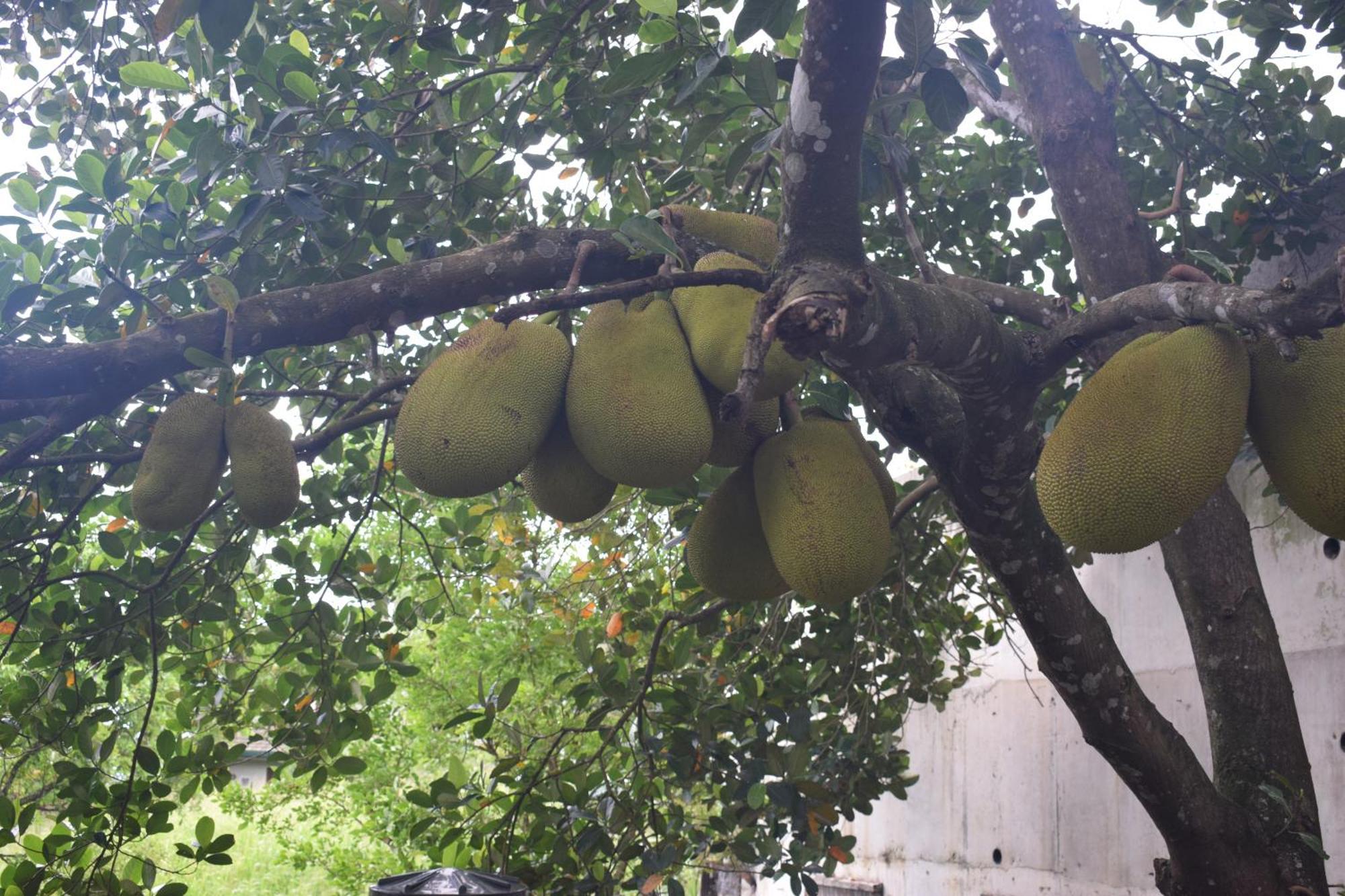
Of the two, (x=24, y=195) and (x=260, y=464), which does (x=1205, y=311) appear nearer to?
(x=260, y=464)

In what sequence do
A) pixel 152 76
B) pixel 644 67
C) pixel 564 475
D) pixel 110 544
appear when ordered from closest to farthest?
pixel 564 475 < pixel 644 67 < pixel 152 76 < pixel 110 544

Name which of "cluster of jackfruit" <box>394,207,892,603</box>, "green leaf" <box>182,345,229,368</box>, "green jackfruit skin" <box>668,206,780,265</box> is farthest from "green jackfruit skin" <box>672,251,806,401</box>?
"green leaf" <box>182,345,229,368</box>

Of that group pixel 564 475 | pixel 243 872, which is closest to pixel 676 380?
pixel 564 475

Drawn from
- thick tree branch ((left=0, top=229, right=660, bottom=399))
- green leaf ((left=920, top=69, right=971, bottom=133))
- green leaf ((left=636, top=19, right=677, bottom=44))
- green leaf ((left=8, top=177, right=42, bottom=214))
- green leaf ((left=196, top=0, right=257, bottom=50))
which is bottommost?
green leaf ((left=196, top=0, right=257, bottom=50))

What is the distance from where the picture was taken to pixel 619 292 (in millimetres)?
965

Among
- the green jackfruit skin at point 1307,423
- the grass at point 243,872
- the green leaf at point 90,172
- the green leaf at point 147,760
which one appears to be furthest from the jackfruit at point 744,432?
the grass at point 243,872

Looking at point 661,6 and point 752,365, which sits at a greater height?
point 661,6

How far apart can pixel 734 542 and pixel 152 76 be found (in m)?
1.12

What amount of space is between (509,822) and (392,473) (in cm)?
84

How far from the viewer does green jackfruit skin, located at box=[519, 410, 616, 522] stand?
1.34m

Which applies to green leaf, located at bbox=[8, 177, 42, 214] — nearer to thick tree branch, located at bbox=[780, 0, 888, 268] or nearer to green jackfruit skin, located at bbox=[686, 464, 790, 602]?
green jackfruit skin, located at bbox=[686, 464, 790, 602]

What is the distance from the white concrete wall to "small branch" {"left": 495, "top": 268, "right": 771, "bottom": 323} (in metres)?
2.37

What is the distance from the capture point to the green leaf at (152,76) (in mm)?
1585

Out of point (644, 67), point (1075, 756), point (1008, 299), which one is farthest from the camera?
point (1075, 756)
